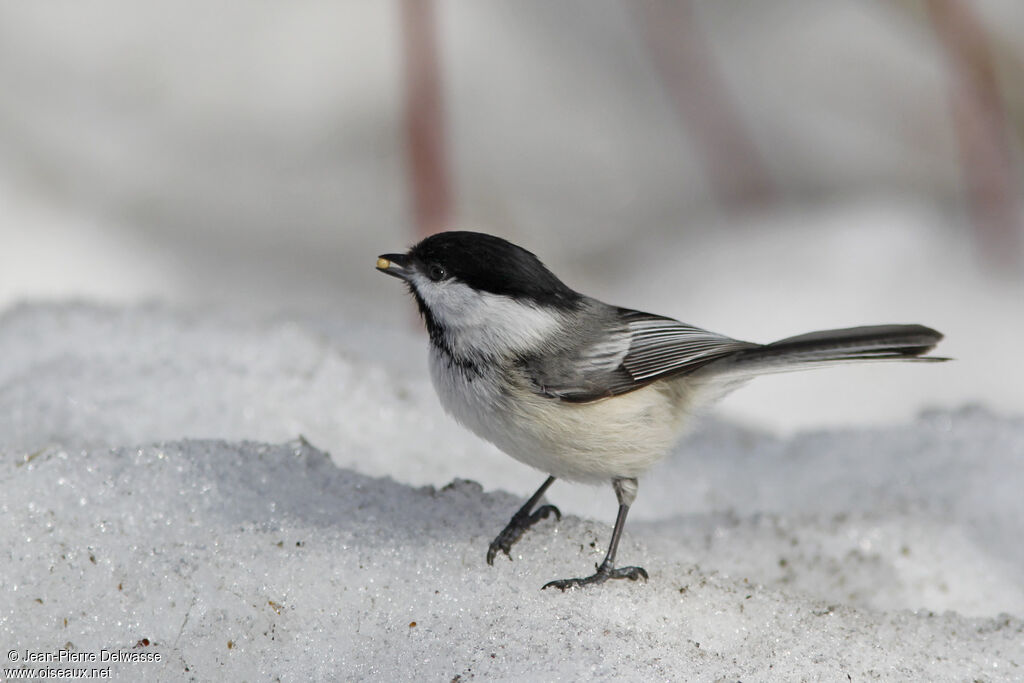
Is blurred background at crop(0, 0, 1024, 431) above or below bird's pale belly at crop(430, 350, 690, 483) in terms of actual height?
above

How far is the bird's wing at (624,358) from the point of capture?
1925mm

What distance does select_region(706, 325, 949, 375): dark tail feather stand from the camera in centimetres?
200

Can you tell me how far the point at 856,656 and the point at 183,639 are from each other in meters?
1.10

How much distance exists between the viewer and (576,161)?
5543 millimetres

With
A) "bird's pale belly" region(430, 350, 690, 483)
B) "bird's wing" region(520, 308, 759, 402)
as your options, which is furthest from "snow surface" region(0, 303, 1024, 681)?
"bird's wing" region(520, 308, 759, 402)

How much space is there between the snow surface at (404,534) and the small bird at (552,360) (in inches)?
6.3

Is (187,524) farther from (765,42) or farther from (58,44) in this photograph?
(765,42)

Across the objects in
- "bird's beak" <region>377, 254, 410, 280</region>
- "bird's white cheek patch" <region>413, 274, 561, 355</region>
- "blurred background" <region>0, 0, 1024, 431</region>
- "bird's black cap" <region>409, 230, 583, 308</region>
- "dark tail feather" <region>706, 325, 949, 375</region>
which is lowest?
"bird's white cheek patch" <region>413, 274, 561, 355</region>

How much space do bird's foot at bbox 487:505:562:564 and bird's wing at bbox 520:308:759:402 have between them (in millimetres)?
251

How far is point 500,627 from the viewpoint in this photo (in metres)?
1.65

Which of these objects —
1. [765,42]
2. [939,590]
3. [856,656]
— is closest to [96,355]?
[856,656]

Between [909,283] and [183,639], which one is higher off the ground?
[909,283]

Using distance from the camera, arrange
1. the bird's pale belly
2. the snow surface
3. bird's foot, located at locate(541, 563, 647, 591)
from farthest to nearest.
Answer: the bird's pale belly
bird's foot, located at locate(541, 563, 647, 591)
the snow surface

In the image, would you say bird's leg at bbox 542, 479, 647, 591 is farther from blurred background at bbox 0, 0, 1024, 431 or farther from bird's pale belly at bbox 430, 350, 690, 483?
blurred background at bbox 0, 0, 1024, 431
